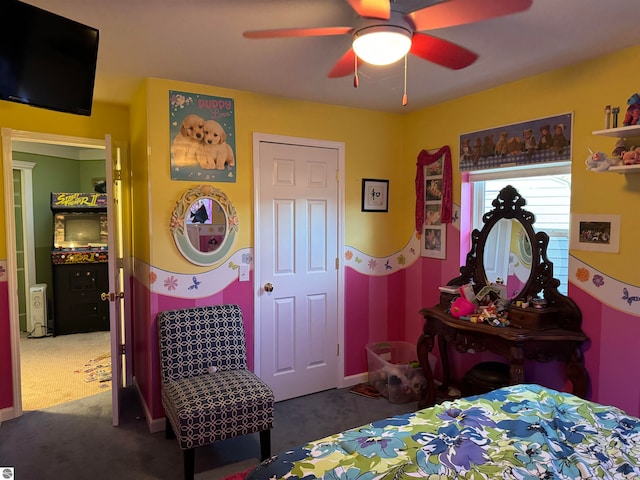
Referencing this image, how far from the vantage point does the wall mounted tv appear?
1.62 m

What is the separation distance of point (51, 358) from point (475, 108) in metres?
4.54

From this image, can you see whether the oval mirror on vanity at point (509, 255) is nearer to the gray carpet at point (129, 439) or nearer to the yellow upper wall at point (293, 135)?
the yellow upper wall at point (293, 135)

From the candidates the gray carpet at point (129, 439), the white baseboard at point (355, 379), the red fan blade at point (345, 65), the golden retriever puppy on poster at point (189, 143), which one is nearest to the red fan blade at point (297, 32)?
the red fan blade at point (345, 65)

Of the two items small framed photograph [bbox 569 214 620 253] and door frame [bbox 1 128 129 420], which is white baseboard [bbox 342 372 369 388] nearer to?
small framed photograph [bbox 569 214 620 253]

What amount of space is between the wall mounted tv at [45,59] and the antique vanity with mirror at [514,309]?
245 centimetres

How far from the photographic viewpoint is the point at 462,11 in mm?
1504

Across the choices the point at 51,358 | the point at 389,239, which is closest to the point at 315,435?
the point at 389,239

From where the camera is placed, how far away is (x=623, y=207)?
2420 millimetres

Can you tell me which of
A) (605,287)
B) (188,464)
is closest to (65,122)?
(188,464)

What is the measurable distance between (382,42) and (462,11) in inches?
11.6

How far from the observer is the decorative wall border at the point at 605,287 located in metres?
2.40

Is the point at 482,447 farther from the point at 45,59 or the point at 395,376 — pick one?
the point at 45,59

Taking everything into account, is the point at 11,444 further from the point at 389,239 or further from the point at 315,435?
the point at 389,239

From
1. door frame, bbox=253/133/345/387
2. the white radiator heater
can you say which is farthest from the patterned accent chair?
the white radiator heater
